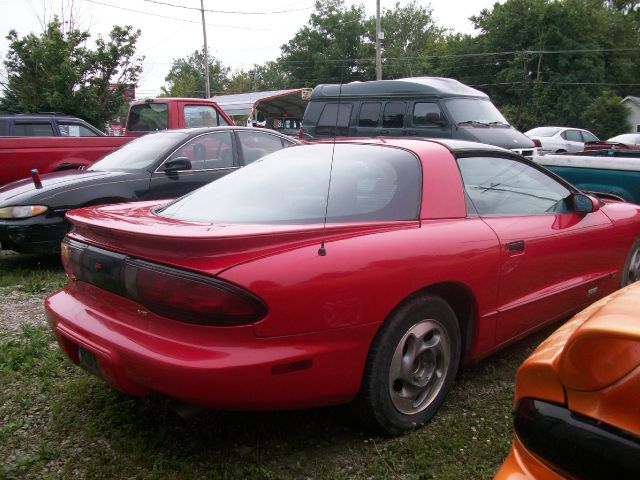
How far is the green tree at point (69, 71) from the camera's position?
53.6ft

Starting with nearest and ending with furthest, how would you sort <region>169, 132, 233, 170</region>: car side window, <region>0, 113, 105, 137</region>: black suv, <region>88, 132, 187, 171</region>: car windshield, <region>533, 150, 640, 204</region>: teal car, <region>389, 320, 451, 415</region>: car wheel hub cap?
<region>389, 320, 451, 415</region>: car wheel hub cap, <region>533, 150, 640, 204</region>: teal car, <region>88, 132, 187, 171</region>: car windshield, <region>169, 132, 233, 170</region>: car side window, <region>0, 113, 105, 137</region>: black suv

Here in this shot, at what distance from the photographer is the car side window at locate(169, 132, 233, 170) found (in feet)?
19.9

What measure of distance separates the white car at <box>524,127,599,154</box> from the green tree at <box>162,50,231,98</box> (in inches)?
1999

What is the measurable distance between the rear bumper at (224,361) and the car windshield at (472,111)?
8.16m

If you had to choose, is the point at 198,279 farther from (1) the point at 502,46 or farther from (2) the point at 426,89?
(1) the point at 502,46

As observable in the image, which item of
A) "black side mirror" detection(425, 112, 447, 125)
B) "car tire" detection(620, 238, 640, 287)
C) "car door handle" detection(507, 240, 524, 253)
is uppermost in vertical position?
"black side mirror" detection(425, 112, 447, 125)

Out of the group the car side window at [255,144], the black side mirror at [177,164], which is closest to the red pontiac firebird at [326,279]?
the black side mirror at [177,164]

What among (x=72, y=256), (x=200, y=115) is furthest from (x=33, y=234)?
(x=200, y=115)

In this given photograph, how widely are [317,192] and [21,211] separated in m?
3.61

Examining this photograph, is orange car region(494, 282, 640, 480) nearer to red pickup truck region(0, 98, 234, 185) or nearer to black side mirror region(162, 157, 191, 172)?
black side mirror region(162, 157, 191, 172)

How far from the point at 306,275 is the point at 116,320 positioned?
0.87 metres

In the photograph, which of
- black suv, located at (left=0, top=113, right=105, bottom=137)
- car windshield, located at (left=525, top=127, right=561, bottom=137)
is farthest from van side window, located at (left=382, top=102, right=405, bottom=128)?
car windshield, located at (left=525, top=127, right=561, bottom=137)

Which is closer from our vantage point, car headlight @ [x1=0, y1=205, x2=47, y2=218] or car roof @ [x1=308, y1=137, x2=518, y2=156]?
car roof @ [x1=308, y1=137, x2=518, y2=156]

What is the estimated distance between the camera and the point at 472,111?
33.2ft
